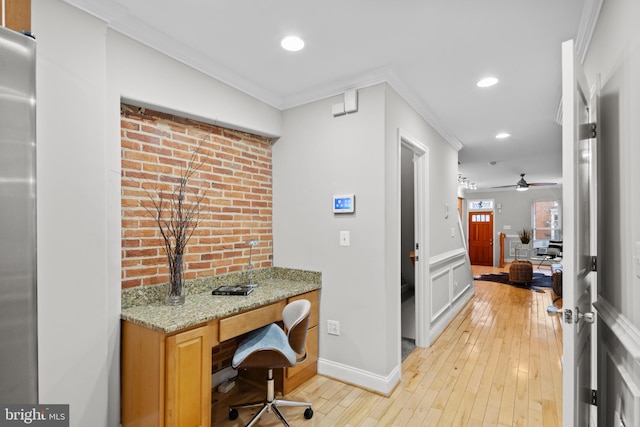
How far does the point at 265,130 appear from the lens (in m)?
2.82

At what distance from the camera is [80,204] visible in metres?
1.65

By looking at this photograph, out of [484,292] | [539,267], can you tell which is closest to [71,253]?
[484,292]

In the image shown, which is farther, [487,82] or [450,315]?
[450,315]

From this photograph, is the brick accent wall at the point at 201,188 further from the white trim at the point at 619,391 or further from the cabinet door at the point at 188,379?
the white trim at the point at 619,391

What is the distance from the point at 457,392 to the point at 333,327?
41.8 inches

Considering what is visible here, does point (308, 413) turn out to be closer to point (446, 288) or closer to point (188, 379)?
point (188, 379)

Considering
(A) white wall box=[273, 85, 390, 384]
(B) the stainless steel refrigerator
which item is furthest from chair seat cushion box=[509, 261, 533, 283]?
(B) the stainless steel refrigerator

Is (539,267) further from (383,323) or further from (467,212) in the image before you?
(383,323)

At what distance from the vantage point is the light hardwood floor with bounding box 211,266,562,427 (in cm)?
209

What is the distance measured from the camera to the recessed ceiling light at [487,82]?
2555 millimetres

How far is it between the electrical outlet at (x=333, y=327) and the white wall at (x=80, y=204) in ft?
4.93

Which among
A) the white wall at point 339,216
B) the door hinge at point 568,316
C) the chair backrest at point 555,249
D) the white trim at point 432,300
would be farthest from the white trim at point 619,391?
the chair backrest at point 555,249

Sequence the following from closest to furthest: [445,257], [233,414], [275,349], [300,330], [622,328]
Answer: [622,328]
[275,349]
[300,330]
[233,414]
[445,257]

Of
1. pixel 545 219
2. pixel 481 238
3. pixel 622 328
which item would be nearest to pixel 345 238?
pixel 622 328
